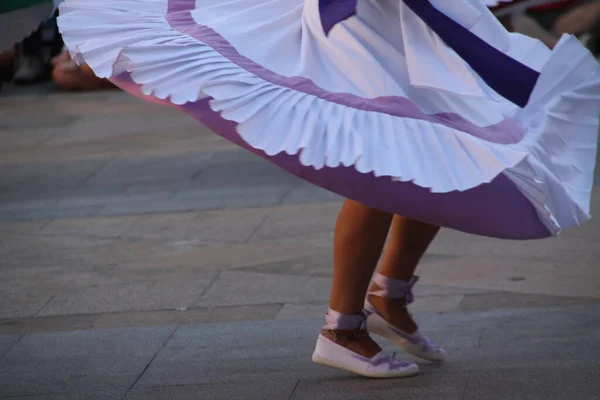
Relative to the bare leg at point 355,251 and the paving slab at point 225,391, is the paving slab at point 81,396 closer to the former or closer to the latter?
the paving slab at point 225,391

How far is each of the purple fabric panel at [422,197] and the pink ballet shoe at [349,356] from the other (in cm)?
56

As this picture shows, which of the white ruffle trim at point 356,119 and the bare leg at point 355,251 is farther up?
the white ruffle trim at point 356,119

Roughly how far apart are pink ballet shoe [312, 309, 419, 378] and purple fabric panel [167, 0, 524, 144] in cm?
73

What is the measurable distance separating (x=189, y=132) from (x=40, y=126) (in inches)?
71.2

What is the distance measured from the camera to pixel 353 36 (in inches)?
128

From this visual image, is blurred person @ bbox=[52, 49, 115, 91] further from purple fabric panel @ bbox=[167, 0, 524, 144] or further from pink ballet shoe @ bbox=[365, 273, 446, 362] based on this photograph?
purple fabric panel @ bbox=[167, 0, 524, 144]

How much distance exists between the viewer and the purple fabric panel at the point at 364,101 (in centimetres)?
308

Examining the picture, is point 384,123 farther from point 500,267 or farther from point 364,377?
point 500,267

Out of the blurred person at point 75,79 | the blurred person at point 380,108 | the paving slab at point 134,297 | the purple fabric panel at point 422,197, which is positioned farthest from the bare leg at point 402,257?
the blurred person at point 75,79

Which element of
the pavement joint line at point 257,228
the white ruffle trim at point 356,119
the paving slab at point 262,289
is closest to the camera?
the white ruffle trim at point 356,119

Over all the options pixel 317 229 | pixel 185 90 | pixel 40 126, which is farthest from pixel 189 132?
pixel 185 90

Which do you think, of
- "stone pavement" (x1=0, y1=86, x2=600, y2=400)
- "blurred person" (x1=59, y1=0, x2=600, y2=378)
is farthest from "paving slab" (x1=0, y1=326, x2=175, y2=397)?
"blurred person" (x1=59, y1=0, x2=600, y2=378)

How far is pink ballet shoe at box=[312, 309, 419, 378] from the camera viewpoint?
3.51 metres

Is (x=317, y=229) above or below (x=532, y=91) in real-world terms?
below
